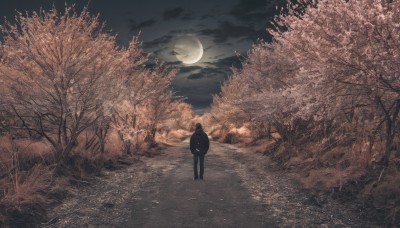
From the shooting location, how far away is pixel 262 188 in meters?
10.4

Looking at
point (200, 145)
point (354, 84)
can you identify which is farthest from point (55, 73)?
point (354, 84)

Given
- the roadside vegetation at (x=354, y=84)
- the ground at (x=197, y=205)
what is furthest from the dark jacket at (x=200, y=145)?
the roadside vegetation at (x=354, y=84)

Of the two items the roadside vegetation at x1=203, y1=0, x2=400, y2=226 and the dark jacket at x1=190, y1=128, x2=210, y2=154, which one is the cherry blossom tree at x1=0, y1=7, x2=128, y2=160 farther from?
the roadside vegetation at x1=203, y1=0, x2=400, y2=226

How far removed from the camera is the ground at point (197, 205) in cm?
681

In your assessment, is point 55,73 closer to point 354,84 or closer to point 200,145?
point 200,145

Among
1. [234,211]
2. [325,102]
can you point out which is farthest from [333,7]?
[234,211]

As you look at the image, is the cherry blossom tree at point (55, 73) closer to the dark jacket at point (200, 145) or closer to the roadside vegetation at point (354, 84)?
the dark jacket at point (200, 145)

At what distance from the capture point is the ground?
681 cm

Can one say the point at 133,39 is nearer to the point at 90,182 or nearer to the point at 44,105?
the point at 44,105

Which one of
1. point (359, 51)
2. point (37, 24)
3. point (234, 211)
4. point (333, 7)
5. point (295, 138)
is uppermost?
point (37, 24)

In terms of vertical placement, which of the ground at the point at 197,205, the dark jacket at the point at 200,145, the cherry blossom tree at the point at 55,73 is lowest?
the ground at the point at 197,205

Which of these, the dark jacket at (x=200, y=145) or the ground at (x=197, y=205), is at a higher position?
the dark jacket at (x=200, y=145)

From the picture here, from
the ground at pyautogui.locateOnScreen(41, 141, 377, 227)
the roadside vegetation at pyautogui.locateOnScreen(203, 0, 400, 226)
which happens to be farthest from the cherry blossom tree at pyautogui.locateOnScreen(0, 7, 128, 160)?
the roadside vegetation at pyautogui.locateOnScreen(203, 0, 400, 226)

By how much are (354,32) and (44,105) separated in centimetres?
976
